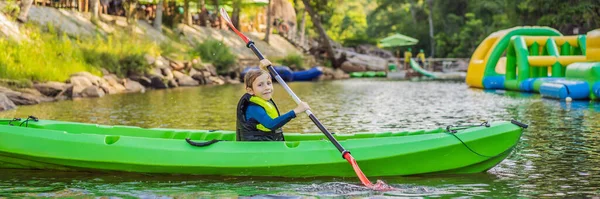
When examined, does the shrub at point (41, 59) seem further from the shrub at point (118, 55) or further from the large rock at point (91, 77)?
the shrub at point (118, 55)

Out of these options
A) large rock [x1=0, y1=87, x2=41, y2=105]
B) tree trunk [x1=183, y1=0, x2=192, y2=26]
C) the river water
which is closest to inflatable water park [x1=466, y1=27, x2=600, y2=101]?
the river water

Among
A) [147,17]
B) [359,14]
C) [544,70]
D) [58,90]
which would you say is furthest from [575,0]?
[359,14]

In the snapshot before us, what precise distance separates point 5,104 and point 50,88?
3.50 m

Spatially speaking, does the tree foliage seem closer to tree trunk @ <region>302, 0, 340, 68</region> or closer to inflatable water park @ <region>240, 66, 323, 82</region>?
tree trunk @ <region>302, 0, 340, 68</region>

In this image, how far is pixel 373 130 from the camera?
1302 centimetres

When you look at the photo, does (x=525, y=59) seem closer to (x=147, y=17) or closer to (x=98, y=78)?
(x=98, y=78)

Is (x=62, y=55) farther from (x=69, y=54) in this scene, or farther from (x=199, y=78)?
(x=199, y=78)

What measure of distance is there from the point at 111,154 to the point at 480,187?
3.43 meters

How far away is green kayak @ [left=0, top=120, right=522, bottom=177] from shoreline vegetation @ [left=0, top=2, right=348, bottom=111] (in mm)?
9497

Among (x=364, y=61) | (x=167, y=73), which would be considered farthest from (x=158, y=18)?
(x=364, y=61)

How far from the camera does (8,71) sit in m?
20.6

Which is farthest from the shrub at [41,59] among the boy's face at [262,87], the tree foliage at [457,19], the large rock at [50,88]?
the tree foliage at [457,19]

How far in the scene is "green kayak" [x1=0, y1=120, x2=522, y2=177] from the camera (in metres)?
8.03

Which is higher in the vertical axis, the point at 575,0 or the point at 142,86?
the point at 575,0
